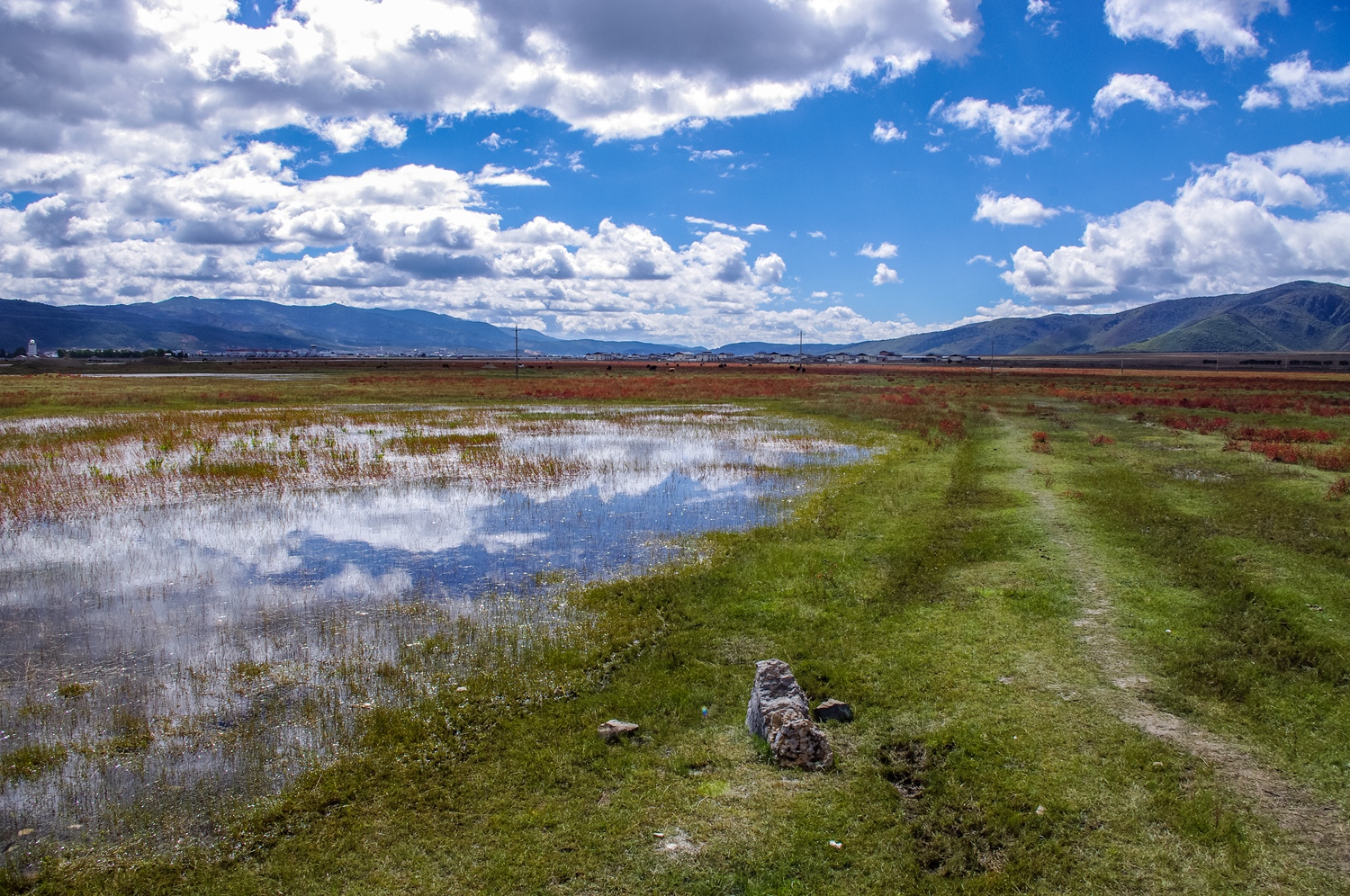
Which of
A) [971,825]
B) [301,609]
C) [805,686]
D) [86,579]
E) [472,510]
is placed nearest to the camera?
[971,825]

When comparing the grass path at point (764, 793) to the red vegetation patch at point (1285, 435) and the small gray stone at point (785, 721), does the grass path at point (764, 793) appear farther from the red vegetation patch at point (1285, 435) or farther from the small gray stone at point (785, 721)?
the red vegetation patch at point (1285, 435)

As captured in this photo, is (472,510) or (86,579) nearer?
(86,579)

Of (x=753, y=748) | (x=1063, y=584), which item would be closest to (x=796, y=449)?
(x=1063, y=584)

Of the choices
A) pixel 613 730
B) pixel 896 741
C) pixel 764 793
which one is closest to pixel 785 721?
pixel 764 793

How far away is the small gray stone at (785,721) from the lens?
326 inches

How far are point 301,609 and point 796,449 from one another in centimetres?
2480

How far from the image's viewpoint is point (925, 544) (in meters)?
17.7

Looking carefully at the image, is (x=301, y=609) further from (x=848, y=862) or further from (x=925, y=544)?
(x=925, y=544)

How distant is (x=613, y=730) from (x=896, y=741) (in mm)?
3569

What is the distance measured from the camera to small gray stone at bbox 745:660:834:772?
8289 millimetres

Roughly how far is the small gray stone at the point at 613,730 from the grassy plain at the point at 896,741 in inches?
8.6

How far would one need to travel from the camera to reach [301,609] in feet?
44.1

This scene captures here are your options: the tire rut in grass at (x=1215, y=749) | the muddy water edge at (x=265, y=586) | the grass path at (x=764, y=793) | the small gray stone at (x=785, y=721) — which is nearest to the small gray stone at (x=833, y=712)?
the grass path at (x=764, y=793)

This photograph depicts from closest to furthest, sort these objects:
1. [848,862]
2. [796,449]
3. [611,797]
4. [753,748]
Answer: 1. [848,862]
2. [611,797]
3. [753,748]
4. [796,449]
